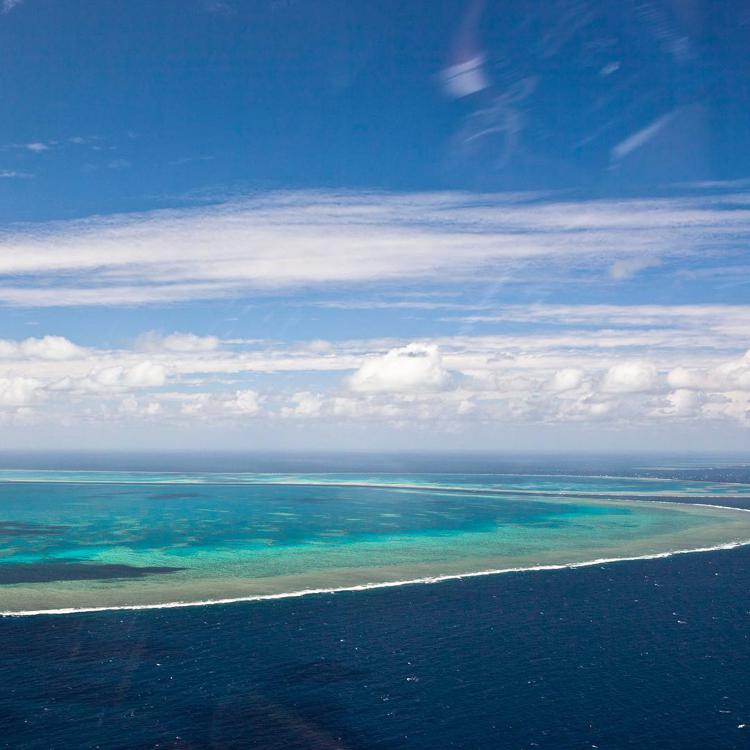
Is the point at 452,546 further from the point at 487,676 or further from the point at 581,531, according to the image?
the point at 487,676

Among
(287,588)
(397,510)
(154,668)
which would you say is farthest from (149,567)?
(397,510)

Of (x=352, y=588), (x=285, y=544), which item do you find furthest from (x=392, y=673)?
(x=285, y=544)

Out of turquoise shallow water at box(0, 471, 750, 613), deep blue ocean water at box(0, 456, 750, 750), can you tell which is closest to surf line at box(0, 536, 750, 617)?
turquoise shallow water at box(0, 471, 750, 613)

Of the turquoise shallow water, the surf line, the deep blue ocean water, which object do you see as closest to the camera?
the deep blue ocean water

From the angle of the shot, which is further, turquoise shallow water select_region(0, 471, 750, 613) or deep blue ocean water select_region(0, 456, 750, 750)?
turquoise shallow water select_region(0, 471, 750, 613)

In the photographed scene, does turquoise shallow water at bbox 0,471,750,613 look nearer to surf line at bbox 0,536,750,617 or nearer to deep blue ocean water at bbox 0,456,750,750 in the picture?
surf line at bbox 0,536,750,617

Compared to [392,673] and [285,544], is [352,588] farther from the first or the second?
[285,544]

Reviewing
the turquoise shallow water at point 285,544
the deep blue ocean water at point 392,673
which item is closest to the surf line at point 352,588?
the turquoise shallow water at point 285,544
